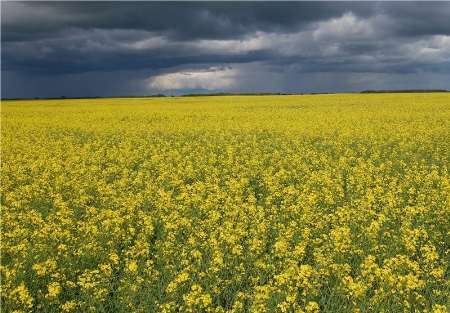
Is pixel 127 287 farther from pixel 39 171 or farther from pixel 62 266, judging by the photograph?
pixel 39 171

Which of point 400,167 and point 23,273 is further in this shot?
point 400,167

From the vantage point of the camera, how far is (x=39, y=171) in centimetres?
1417

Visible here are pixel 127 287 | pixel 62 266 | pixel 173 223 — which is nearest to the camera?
pixel 127 287

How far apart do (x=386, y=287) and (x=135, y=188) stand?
7.62 meters

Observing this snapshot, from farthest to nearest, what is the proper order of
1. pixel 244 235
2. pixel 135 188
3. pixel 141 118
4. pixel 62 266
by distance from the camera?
pixel 141 118, pixel 135 188, pixel 244 235, pixel 62 266

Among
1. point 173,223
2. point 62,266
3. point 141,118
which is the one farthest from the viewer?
point 141,118

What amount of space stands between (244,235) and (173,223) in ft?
5.34

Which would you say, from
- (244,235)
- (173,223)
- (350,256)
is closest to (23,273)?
(173,223)

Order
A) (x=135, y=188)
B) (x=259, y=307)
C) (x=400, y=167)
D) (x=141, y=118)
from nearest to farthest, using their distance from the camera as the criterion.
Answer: (x=259, y=307)
(x=135, y=188)
(x=400, y=167)
(x=141, y=118)

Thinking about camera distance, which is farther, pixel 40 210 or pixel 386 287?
pixel 40 210

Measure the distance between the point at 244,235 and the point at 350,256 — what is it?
181cm

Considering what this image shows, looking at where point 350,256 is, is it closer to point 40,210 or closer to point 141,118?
point 40,210

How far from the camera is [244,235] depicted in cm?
784

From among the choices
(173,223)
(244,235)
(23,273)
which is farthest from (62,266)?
(244,235)
